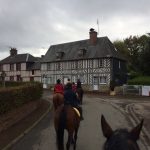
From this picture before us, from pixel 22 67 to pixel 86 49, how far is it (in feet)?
66.7

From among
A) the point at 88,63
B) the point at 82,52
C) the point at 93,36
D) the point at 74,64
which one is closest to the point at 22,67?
the point at 74,64

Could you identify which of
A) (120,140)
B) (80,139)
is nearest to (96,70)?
(80,139)

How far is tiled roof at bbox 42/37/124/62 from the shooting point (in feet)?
199

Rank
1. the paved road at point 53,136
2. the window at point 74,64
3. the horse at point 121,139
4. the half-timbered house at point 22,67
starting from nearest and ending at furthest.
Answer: the horse at point 121,139 < the paved road at point 53,136 < the window at point 74,64 < the half-timbered house at point 22,67

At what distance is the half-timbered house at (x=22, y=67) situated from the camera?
78500 mm

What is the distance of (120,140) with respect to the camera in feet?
12.1

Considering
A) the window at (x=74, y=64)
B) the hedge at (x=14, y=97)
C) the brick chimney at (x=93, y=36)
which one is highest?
the brick chimney at (x=93, y=36)

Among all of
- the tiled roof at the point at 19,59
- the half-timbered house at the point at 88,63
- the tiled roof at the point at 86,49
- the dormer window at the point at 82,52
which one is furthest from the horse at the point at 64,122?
the tiled roof at the point at 19,59

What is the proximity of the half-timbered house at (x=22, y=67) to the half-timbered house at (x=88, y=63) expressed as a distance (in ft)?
21.4

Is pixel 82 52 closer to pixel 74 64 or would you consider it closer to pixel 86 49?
pixel 86 49

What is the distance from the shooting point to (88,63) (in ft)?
203

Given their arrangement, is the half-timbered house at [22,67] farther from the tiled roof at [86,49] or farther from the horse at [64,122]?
the horse at [64,122]

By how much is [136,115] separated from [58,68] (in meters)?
44.9

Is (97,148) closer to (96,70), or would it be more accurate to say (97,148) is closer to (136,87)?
(136,87)
